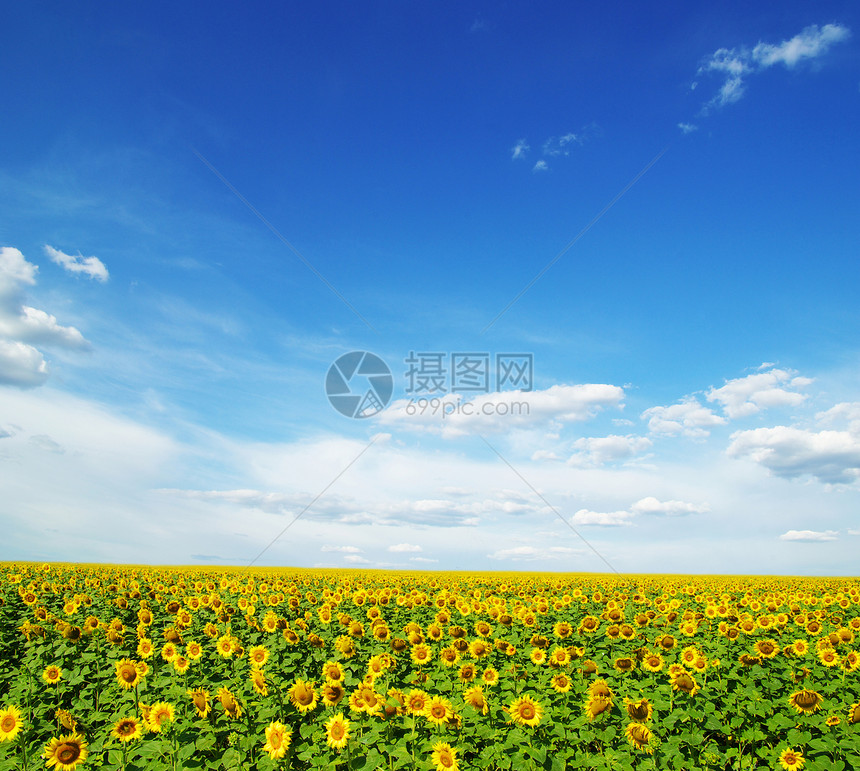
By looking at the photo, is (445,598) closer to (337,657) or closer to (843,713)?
(337,657)

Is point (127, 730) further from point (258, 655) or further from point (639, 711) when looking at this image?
point (639, 711)

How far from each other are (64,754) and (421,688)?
4671 mm

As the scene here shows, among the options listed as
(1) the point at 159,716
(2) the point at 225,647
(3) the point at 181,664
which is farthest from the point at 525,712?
(3) the point at 181,664

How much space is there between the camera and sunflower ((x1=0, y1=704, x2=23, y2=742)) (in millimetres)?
7770

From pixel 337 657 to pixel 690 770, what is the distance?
555 centimetres

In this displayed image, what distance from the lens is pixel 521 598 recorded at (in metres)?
16.3

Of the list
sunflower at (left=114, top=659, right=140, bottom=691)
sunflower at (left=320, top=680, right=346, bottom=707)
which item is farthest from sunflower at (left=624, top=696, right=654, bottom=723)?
sunflower at (left=114, top=659, right=140, bottom=691)

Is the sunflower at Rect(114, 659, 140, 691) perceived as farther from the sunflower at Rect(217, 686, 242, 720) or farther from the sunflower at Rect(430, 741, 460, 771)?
the sunflower at Rect(430, 741, 460, 771)

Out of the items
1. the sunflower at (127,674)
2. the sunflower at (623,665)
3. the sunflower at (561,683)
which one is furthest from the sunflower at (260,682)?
the sunflower at (623,665)

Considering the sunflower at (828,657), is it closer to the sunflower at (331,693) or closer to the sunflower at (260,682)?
the sunflower at (331,693)

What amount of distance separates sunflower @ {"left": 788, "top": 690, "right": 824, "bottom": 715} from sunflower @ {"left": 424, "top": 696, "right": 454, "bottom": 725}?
213 inches

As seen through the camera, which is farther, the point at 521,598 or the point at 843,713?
the point at 521,598

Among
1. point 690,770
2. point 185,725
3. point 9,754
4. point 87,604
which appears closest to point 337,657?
point 185,725

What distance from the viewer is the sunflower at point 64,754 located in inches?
269
